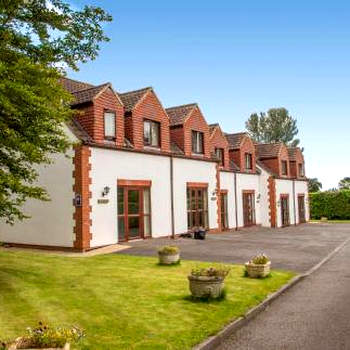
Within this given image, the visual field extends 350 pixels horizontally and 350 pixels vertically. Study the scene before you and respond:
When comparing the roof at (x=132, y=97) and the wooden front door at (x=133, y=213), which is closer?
the wooden front door at (x=133, y=213)

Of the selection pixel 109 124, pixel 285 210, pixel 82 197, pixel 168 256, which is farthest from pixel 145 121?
pixel 285 210

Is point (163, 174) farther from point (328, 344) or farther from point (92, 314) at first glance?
point (328, 344)

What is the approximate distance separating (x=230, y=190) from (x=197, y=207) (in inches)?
250

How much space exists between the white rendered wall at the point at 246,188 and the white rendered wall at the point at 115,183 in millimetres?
11087

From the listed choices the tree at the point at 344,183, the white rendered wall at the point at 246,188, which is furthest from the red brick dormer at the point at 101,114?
the tree at the point at 344,183

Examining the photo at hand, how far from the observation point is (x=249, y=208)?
114 feet

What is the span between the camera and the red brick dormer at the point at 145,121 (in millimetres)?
21344

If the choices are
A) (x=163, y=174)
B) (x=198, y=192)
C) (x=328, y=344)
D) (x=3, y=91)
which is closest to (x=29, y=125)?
(x=3, y=91)

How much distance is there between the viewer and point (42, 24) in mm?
12195

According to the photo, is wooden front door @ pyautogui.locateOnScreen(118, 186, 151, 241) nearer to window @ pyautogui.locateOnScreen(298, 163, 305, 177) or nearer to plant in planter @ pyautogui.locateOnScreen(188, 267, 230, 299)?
plant in planter @ pyautogui.locateOnScreen(188, 267, 230, 299)

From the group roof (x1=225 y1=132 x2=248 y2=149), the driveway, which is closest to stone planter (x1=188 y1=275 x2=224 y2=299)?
the driveway

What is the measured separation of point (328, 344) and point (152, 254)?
420 inches

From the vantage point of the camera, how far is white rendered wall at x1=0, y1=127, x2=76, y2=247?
18203 millimetres

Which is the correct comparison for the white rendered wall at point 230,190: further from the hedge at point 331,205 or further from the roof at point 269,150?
the hedge at point 331,205
